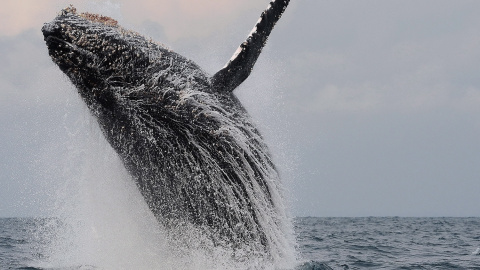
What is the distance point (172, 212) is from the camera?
24.1 ft

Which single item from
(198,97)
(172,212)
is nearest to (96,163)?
(172,212)

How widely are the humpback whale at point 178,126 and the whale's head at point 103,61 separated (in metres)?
0.01

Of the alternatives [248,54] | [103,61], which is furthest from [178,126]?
[248,54]

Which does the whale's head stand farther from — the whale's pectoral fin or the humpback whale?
the whale's pectoral fin

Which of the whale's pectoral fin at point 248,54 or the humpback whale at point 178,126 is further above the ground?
the whale's pectoral fin at point 248,54

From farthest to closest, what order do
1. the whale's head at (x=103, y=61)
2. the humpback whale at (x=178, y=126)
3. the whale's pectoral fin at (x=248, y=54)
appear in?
the whale's pectoral fin at (x=248, y=54) < the humpback whale at (x=178, y=126) < the whale's head at (x=103, y=61)

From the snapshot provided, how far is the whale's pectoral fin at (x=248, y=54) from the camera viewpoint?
24.9 feet

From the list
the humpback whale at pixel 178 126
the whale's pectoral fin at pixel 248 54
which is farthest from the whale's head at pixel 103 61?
the whale's pectoral fin at pixel 248 54

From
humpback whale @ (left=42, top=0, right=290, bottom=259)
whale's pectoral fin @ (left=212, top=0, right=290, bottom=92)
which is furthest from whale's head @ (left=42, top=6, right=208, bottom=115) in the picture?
whale's pectoral fin @ (left=212, top=0, right=290, bottom=92)

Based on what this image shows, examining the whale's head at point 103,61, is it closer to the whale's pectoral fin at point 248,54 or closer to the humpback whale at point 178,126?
the humpback whale at point 178,126

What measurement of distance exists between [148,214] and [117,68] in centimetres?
239

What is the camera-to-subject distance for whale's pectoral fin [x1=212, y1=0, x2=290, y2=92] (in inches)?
299

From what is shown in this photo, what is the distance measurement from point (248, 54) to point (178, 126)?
1641 mm

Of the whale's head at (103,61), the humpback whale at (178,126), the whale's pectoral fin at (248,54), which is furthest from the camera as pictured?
the whale's pectoral fin at (248,54)
